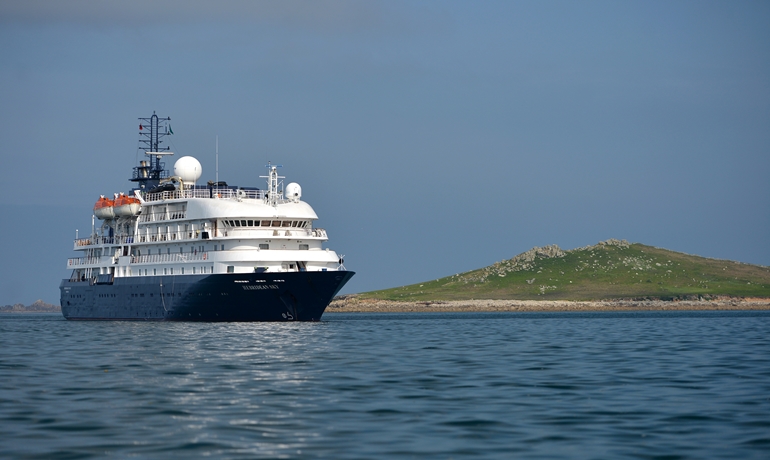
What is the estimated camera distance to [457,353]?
40.3 meters

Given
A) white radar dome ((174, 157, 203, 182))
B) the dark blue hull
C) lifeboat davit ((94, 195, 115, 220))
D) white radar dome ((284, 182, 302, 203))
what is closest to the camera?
the dark blue hull

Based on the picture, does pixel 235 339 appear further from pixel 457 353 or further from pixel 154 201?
pixel 154 201

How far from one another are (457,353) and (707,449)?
22.1m

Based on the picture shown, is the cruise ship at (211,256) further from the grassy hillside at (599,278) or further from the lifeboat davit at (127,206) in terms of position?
the grassy hillside at (599,278)

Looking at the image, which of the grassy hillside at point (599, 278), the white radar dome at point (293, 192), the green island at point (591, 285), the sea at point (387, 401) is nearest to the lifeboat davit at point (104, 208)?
the white radar dome at point (293, 192)

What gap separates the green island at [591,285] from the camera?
146500 mm

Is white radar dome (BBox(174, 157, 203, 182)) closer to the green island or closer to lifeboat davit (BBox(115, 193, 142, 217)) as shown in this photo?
lifeboat davit (BBox(115, 193, 142, 217))

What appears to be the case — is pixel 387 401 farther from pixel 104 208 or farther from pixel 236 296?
pixel 104 208

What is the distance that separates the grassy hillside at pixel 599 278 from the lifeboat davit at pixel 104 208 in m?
82.1

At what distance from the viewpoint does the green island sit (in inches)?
5768

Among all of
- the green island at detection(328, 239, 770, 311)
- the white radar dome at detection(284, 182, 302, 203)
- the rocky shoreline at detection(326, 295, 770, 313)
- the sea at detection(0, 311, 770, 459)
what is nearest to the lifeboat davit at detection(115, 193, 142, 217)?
the white radar dome at detection(284, 182, 302, 203)

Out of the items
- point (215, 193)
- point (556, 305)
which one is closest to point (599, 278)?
point (556, 305)

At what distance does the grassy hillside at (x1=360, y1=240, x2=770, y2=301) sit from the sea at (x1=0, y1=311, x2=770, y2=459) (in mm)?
116085

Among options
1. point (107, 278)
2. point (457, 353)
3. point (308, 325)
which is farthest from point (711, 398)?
point (107, 278)
